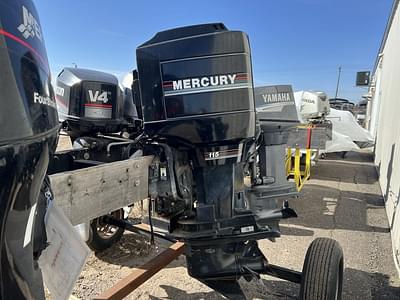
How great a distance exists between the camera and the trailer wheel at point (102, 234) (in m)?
2.98

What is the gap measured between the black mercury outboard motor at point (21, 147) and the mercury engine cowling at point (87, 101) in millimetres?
1496

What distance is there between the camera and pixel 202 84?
5.54 feet

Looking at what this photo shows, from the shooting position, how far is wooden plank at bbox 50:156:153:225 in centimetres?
111

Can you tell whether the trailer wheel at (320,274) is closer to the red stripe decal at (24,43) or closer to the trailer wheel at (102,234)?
the red stripe decal at (24,43)

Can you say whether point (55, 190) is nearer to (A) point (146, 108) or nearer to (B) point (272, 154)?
(A) point (146, 108)

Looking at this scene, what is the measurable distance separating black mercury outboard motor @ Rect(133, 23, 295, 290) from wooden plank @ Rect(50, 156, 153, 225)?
0.11 m

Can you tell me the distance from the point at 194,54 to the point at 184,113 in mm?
294

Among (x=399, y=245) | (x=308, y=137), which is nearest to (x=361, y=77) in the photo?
(x=308, y=137)

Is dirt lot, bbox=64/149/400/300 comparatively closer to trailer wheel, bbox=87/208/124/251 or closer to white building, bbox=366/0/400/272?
trailer wheel, bbox=87/208/124/251

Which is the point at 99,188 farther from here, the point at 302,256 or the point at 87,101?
the point at 302,256

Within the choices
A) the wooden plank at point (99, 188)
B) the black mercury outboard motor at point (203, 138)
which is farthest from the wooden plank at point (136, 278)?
the wooden plank at point (99, 188)

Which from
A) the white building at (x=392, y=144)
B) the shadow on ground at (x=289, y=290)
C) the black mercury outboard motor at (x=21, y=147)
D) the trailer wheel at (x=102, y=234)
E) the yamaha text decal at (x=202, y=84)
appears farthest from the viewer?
the white building at (x=392, y=144)

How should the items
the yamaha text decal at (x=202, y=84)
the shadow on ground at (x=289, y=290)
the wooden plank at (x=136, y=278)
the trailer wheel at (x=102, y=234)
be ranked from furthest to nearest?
1. the trailer wheel at (x=102, y=234)
2. the shadow on ground at (x=289, y=290)
3. the wooden plank at (x=136, y=278)
4. the yamaha text decal at (x=202, y=84)

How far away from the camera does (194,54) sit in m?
1.69
